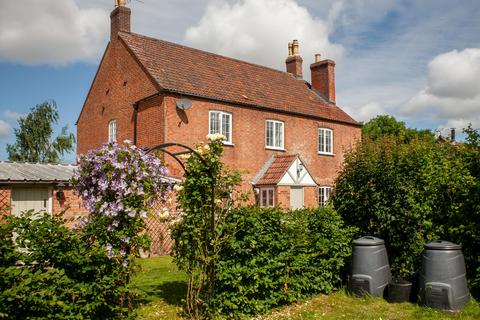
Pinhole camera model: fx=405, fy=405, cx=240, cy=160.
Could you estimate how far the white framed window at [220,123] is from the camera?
18859 millimetres

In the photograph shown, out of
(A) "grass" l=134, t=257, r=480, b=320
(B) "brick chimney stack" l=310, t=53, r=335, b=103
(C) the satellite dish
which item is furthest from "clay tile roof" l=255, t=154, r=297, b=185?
(A) "grass" l=134, t=257, r=480, b=320

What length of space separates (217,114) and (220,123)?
17.6 inches

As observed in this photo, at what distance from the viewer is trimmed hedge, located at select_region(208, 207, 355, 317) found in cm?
716

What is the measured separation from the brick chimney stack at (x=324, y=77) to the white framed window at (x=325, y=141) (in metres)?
3.40

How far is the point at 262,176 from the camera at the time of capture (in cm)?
2016

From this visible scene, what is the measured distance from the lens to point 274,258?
759 cm

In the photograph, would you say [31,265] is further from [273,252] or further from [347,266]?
[347,266]

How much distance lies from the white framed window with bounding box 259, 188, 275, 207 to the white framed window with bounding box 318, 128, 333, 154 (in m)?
5.82

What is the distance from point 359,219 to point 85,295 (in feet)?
21.5

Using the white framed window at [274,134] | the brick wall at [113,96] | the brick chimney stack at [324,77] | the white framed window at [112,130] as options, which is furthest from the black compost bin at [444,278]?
the brick chimney stack at [324,77]

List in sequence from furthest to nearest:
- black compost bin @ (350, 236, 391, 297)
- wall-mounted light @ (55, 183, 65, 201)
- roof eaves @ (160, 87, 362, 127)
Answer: roof eaves @ (160, 87, 362, 127) → wall-mounted light @ (55, 183, 65, 201) → black compost bin @ (350, 236, 391, 297)

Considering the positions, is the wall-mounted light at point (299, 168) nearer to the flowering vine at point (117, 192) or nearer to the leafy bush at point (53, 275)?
the flowering vine at point (117, 192)

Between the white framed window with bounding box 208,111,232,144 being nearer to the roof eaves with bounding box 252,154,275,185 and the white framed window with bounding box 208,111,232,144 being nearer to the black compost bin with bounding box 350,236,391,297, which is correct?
the roof eaves with bounding box 252,154,275,185

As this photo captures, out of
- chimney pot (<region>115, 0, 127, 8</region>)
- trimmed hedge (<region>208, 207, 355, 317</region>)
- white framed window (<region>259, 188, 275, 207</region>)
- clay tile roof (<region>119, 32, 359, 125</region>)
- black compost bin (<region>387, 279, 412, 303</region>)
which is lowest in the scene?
black compost bin (<region>387, 279, 412, 303</region>)
